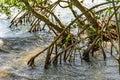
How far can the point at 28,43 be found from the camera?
1112cm

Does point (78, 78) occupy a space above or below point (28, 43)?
below

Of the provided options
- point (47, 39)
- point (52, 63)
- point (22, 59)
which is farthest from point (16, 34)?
point (52, 63)

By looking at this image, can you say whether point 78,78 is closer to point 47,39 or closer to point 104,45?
point 104,45

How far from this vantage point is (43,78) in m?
7.46

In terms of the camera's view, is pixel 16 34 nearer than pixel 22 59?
No

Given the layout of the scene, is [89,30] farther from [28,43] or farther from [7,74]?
[28,43]

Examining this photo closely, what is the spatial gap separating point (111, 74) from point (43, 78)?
1.49 m

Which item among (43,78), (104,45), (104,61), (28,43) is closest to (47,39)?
(28,43)

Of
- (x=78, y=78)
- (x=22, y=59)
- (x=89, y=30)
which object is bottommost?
(x=78, y=78)

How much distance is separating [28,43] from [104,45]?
2785mm

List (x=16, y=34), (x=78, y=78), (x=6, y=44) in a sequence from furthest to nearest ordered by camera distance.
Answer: (x=16, y=34), (x=6, y=44), (x=78, y=78)

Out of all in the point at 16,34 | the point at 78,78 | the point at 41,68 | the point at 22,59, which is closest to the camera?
the point at 78,78

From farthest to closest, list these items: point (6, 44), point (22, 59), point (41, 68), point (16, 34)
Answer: point (16, 34) < point (6, 44) < point (22, 59) < point (41, 68)

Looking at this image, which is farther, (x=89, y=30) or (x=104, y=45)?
(x=104, y=45)
